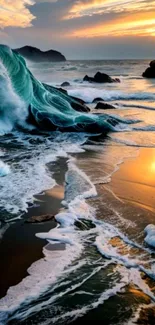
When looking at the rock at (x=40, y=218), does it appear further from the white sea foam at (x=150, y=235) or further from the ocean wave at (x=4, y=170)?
the ocean wave at (x=4, y=170)

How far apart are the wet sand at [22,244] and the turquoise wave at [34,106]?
6.55 meters

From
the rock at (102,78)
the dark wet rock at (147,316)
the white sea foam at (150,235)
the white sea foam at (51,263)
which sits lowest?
the dark wet rock at (147,316)

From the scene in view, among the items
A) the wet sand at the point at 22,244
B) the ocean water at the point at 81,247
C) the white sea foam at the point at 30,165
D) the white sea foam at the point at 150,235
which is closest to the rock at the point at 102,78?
the white sea foam at the point at 30,165

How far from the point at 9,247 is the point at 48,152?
4905 mm

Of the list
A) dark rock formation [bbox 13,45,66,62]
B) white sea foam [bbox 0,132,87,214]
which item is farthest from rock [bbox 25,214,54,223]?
dark rock formation [bbox 13,45,66,62]

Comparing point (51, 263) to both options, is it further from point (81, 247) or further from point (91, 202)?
point (91, 202)

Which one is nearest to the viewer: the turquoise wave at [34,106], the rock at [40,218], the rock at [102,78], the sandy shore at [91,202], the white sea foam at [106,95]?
the sandy shore at [91,202]

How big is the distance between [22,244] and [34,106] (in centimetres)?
922

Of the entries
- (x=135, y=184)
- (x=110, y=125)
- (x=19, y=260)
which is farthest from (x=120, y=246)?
(x=110, y=125)

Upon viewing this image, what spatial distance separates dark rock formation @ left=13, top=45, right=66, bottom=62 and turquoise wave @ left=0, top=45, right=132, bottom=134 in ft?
405

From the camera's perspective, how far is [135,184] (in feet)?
20.7

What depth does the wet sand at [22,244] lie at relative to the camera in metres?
3.58

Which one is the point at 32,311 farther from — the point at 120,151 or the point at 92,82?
the point at 92,82

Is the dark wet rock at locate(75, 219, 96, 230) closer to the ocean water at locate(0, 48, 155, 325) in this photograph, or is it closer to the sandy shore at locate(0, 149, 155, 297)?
the ocean water at locate(0, 48, 155, 325)
